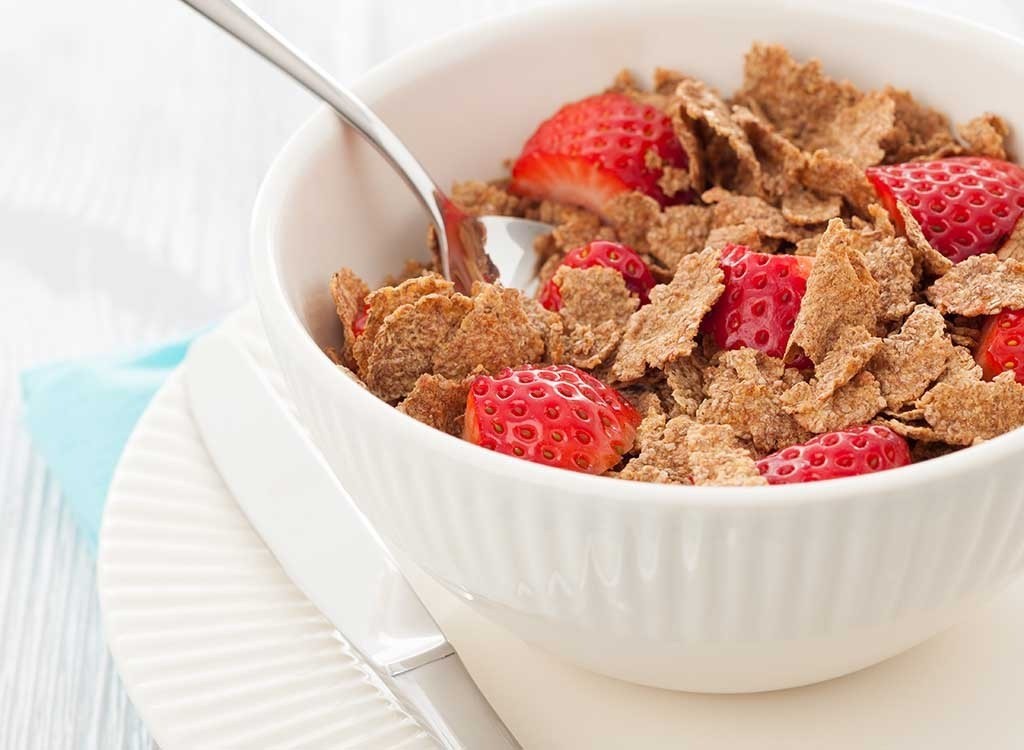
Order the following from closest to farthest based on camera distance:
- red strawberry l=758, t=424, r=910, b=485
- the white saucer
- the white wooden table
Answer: red strawberry l=758, t=424, r=910, b=485
the white saucer
the white wooden table

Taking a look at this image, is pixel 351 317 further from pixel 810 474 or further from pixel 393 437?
pixel 810 474

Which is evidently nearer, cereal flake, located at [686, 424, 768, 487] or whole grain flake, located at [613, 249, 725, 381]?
cereal flake, located at [686, 424, 768, 487]

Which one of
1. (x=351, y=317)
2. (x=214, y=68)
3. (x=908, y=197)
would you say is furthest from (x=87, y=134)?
(x=908, y=197)

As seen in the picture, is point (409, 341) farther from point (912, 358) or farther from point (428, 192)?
point (912, 358)

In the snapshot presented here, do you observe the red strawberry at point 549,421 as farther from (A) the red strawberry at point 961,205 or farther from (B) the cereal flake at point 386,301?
(A) the red strawberry at point 961,205

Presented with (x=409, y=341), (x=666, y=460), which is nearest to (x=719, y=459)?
(x=666, y=460)

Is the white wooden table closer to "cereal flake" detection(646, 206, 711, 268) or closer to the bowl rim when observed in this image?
the bowl rim

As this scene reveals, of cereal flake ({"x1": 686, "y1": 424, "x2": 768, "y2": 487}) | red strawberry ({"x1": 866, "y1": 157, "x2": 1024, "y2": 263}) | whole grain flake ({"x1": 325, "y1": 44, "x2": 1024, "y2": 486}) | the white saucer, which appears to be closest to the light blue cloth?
the white saucer
